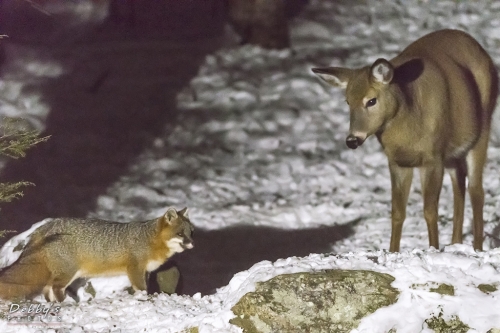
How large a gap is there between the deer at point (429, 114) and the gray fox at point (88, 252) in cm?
162

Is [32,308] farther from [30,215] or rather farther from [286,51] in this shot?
[286,51]

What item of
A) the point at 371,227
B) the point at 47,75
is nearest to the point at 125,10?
the point at 47,75

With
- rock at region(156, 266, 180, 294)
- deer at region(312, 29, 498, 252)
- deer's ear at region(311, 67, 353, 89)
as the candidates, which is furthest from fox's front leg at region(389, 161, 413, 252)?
rock at region(156, 266, 180, 294)

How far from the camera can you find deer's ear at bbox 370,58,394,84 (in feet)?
19.0

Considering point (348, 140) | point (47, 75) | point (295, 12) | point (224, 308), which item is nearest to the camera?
point (224, 308)

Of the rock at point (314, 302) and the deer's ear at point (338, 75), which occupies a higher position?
the deer's ear at point (338, 75)

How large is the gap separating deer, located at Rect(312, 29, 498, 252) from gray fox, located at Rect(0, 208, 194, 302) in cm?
162

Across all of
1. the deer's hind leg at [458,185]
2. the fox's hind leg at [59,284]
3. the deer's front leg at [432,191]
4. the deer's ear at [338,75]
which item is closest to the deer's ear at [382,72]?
the deer's ear at [338,75]

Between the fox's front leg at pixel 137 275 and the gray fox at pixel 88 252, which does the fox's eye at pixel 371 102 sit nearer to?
the gray fox at pixel 88 252

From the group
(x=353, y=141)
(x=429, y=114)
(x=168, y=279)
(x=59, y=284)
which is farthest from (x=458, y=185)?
(x=59, y=284)

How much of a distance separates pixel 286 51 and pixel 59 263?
8309 millimetres

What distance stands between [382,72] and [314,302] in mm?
2352

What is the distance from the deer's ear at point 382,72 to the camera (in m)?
5.80

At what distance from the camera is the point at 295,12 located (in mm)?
14125
